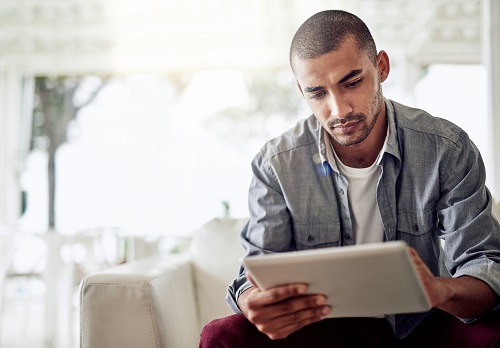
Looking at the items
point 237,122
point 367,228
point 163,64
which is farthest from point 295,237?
point 237,122

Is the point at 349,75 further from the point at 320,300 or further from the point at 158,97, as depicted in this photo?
the point at 158,97

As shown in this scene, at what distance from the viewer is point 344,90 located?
4.77 ft

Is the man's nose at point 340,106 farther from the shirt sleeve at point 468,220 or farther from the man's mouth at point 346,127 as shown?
the shirt sleeve at point 468,220

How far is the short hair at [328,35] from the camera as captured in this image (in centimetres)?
146

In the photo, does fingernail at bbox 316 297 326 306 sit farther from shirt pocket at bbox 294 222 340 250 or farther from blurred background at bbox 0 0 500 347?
blurred background at bbox 0 0 500 347

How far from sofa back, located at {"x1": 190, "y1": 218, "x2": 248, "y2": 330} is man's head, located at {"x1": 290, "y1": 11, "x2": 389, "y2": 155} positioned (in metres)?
0.64

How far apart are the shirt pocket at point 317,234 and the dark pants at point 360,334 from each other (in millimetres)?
202

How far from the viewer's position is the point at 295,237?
1.58 m

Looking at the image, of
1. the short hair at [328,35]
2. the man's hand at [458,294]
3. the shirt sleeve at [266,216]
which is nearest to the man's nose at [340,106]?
the short hair at [328,35]

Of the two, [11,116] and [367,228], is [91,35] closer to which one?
[11,116]

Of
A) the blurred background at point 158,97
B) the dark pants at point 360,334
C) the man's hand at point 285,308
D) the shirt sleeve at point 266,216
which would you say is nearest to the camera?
the man's hand at point 285,308

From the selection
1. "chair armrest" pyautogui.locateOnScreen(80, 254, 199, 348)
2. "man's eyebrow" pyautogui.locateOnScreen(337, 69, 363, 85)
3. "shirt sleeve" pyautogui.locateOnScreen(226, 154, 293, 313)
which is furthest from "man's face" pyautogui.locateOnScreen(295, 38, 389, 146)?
"chair armrest" pyautogui.locateOnScreen(80, 254, 199, 348)

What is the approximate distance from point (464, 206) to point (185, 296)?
0.83m

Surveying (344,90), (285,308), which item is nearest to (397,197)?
(344,90)
